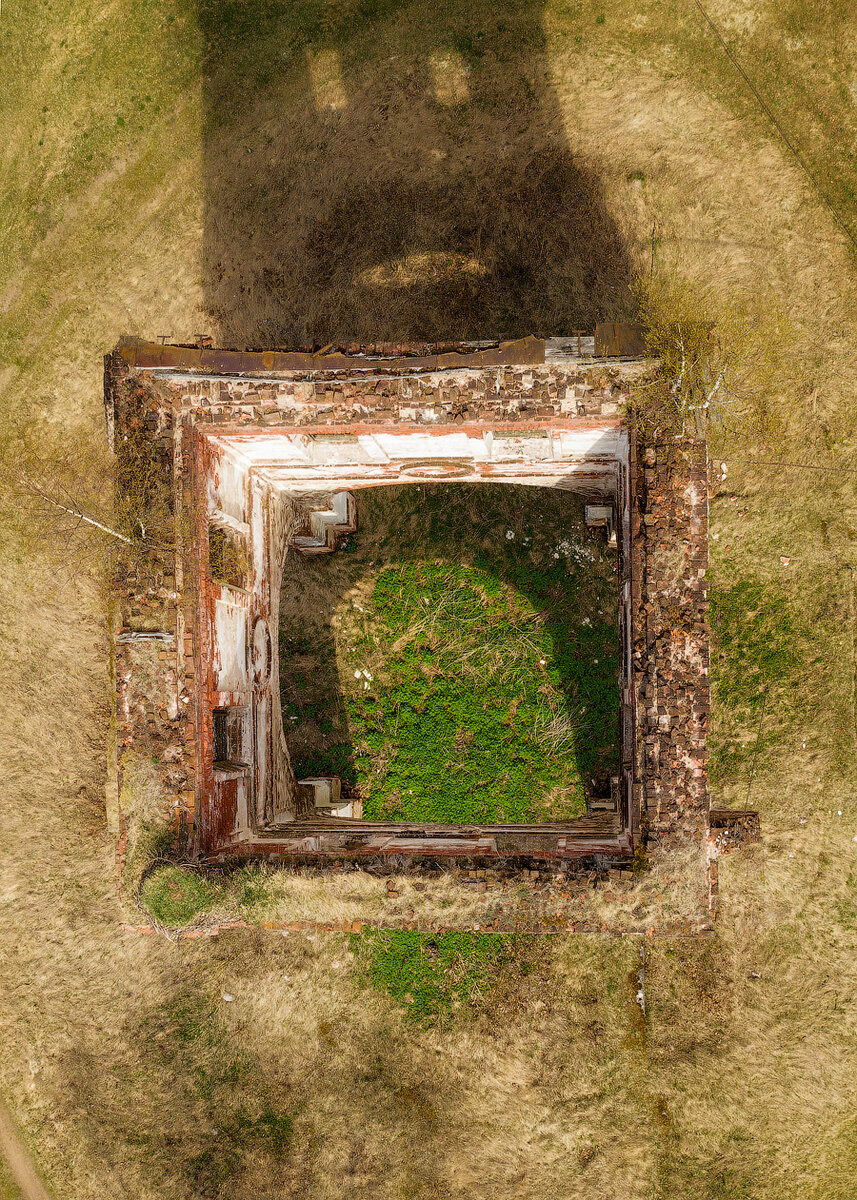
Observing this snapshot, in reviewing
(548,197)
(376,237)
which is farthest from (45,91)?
(548,197)

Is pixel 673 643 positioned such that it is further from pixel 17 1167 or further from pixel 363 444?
pixel 17 1167

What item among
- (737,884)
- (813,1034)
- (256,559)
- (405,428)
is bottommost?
(813,1034)

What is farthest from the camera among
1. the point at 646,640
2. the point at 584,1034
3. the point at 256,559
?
the point at 584,1034

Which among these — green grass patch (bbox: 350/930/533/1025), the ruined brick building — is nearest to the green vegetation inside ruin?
green grass patch (bbox: 350/930/533/1025)

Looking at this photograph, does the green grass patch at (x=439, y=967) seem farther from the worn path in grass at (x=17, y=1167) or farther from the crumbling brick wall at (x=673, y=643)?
the worn path in grass at (x=17, y=1167)

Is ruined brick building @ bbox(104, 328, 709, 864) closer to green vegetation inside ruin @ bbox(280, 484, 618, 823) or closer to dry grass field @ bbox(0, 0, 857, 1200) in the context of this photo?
green vegetation inside ruin @ bbox(280, 484, 618, 823)

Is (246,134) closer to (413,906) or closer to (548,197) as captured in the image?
(548,197)

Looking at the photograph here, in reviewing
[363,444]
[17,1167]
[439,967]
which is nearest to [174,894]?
[439,967]
